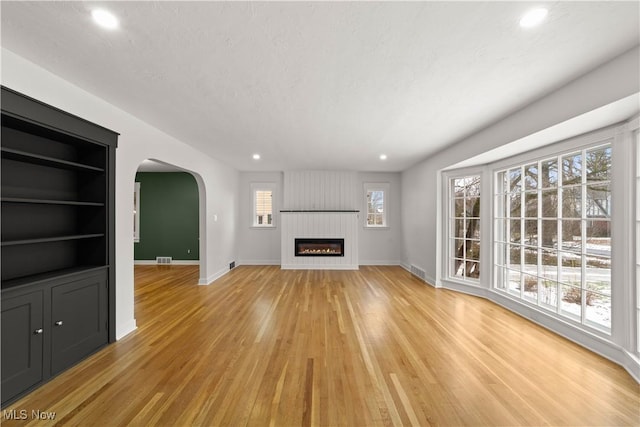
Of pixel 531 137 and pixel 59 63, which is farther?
pixel 531 137

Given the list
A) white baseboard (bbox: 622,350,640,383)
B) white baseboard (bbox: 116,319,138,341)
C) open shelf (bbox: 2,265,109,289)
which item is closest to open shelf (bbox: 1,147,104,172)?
open shelf (bbox: 2,265,109,289)

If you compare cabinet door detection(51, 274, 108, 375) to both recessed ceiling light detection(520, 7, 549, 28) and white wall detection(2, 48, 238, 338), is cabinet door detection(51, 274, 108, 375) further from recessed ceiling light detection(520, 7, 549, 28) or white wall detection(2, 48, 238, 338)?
recessed ceiling light detection(520, 7, 549, 28)

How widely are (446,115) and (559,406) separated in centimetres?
284

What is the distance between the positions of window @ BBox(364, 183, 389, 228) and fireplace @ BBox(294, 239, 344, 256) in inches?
44.2

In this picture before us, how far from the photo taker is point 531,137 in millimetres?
2898

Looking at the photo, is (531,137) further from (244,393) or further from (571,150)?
(244,393)

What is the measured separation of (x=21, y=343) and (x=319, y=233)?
5.47 meters

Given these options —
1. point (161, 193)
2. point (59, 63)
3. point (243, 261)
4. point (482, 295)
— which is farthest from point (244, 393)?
point (161, 193)

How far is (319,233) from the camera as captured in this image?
6969 millimetres

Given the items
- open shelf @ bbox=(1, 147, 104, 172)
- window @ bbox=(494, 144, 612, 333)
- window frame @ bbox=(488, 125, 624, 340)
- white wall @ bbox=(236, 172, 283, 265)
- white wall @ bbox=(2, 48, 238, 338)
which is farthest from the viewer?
white wall @ bbox=(236, 172, 283, 265)

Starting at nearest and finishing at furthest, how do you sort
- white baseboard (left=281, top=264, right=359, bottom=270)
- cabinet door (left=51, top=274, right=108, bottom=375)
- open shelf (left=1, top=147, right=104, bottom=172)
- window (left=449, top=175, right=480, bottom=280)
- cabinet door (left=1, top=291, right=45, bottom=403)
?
cabinet door (left=1, top=291, right=45, bottom=403)
open shelf (left=1, top=147, right=104, bottom=172)
cabinet door (left=51, top=274, right=108, bottom=375)
window (left=449, top=175, right=480, bottom=280)
white baseboard (left=281, top=264, right=359, bottom=270)

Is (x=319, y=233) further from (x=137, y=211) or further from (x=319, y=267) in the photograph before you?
(x=137, y=211)

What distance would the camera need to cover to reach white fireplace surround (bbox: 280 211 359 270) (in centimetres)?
691
